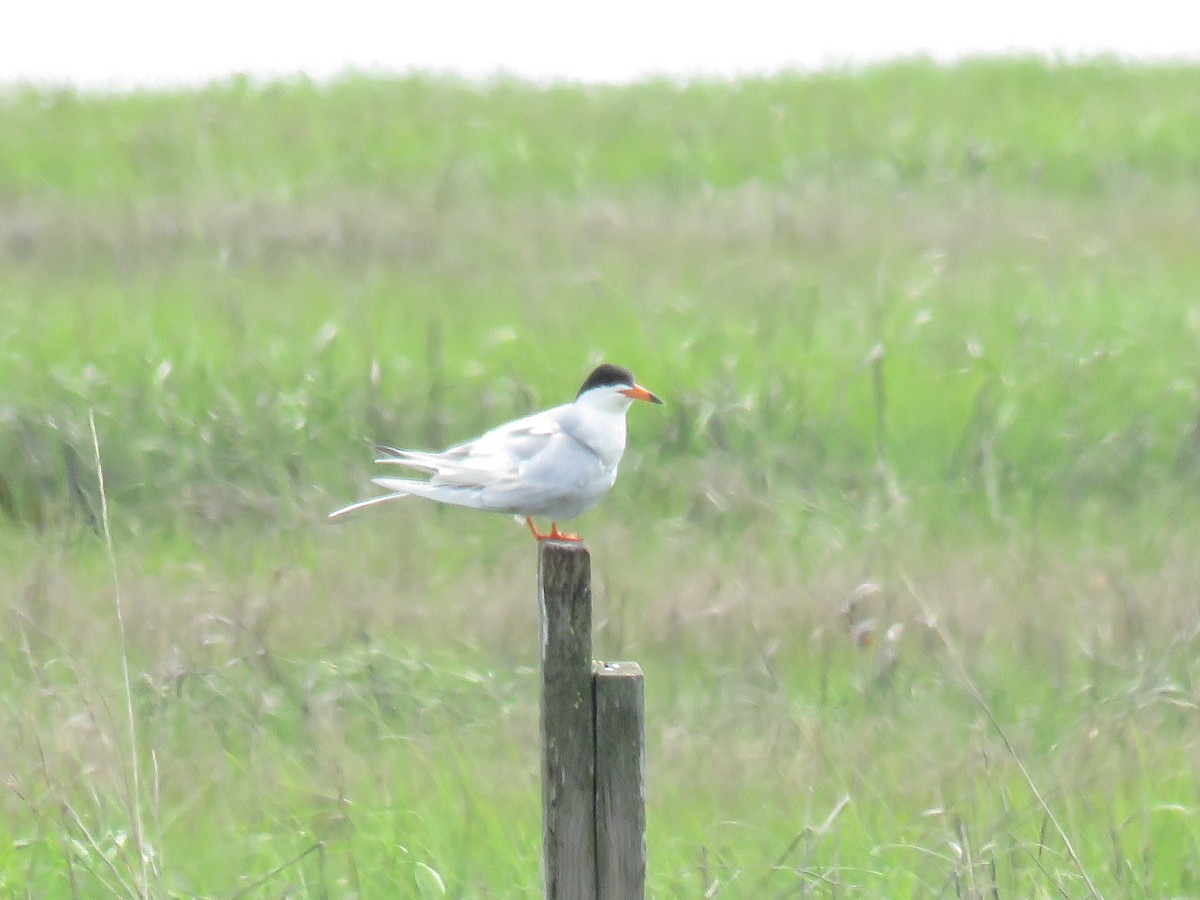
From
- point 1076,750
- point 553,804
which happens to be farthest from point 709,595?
point 553,804

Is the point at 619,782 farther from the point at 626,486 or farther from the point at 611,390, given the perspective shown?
the point at 626,486

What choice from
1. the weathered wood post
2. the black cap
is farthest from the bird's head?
the weathered wood post

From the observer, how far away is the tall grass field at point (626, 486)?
4328 mm

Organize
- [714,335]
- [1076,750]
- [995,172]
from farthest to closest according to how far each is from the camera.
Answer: [995,172], [714,335], [1076,750]

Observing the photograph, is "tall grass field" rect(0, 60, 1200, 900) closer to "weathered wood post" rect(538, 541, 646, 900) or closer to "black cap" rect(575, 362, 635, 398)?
"weathered wood post" rect(538, 541, 646, 900)

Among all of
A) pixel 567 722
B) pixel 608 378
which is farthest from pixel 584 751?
pixel 608 378

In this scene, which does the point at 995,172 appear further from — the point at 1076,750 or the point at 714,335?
the point at 1076,750

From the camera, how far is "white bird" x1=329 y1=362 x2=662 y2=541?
3943 millimetres

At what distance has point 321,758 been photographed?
4770 millimetres

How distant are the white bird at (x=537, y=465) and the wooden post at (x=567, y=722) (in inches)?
37.0

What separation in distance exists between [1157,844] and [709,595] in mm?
2313

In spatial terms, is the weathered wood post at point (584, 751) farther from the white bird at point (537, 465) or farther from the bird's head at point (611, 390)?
the bird's head at point (611, 390)

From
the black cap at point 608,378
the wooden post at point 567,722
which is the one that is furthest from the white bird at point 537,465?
the wooden post at point 567,722

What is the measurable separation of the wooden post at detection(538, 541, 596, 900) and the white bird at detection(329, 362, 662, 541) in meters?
0.94
